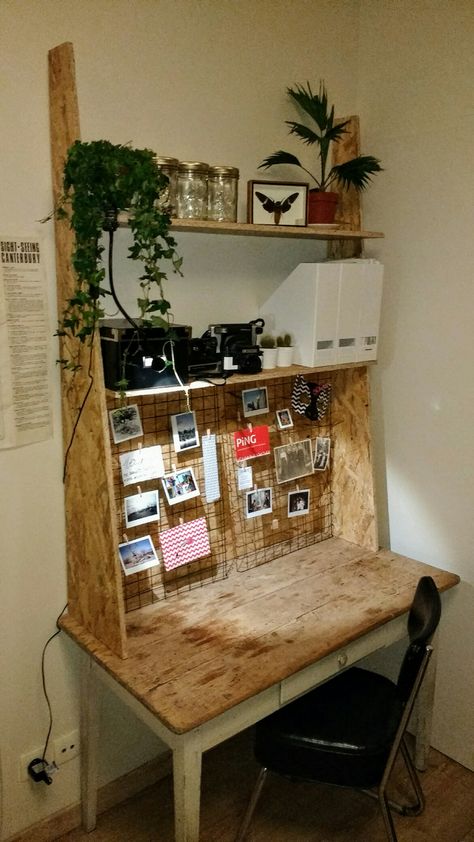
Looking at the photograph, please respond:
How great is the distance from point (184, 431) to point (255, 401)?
12.5 inches

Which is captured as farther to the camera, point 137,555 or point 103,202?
point 137,555

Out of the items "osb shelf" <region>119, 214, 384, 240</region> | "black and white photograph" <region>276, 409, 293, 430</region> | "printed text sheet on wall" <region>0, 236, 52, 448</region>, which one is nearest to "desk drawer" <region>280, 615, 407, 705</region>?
"black and white photograph" <region>276, 409, 293, 430</region>

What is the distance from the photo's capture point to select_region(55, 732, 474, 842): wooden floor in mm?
2088

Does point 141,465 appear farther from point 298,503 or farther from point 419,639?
point 419,639

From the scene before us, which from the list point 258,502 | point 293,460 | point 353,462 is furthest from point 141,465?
point 353,462

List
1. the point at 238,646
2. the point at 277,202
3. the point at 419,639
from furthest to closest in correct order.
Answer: the point at 277,202
the point at 238,646
the point at 419,639

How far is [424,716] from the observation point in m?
2.32

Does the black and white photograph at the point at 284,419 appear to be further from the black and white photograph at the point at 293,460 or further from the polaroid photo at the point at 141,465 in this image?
the polaroid photo at the point at 141,465

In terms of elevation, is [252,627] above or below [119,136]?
below

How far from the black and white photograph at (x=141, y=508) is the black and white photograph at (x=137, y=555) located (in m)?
0.06

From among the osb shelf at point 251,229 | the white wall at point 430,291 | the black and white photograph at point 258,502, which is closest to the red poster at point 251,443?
the black and white photograph at point 258,502

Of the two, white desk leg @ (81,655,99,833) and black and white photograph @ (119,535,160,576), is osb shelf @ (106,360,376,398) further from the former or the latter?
white desk leg @ (81,655,99,833)

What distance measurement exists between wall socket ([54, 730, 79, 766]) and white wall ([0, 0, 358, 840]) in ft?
0.08

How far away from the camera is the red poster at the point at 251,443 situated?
2246 mm
